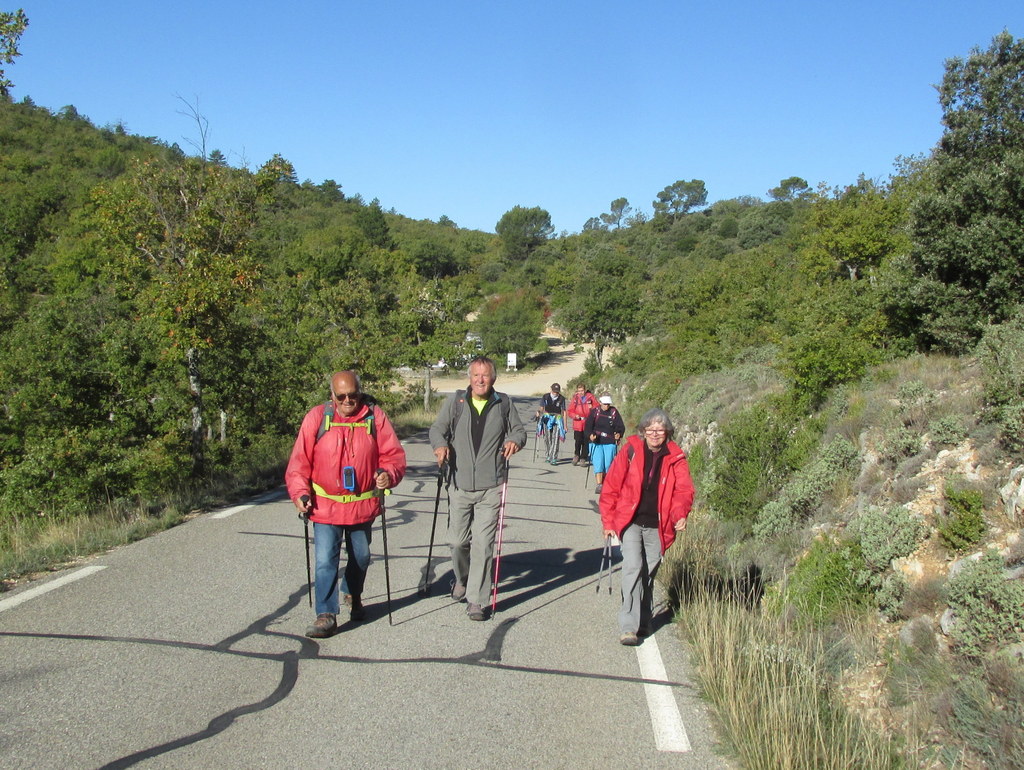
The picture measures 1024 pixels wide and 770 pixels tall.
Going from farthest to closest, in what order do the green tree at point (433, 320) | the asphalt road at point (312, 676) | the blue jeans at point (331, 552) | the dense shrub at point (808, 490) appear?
the green tree at point (433, 320)
the dense shrub at point (808, 490)
the blue jeans at point (331, 552)
the asphalt road at point (312, 676)

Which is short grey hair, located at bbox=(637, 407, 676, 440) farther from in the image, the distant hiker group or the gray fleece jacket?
the gray fleece jacket

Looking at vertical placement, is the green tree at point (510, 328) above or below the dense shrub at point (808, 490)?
above

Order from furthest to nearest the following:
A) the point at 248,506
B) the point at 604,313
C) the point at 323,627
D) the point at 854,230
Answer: the point at 604,313 → the point at 854,230 → the point at 248,506 → the point at 323,627

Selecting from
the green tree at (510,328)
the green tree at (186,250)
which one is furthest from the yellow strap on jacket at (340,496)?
the green tree at (510,328)

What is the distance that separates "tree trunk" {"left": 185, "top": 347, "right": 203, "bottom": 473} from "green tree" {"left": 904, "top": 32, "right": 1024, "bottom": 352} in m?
11.0

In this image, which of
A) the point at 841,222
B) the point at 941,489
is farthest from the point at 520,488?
the point at 841,222

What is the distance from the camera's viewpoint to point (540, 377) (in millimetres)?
73938

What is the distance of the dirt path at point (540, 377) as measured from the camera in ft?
216

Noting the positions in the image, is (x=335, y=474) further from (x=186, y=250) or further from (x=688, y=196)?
(x=688, y=196)

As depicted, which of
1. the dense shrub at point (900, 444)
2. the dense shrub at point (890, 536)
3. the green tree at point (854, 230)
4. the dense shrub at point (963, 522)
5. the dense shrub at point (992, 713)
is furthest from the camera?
the green tree at point (854, 230)

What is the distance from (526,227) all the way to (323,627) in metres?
134

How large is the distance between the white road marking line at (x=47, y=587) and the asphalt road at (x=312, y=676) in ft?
0.08

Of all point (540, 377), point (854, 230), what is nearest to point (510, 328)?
point (540, 377)

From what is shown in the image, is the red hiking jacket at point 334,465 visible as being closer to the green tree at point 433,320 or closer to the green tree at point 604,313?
the green tree at point 433,320
